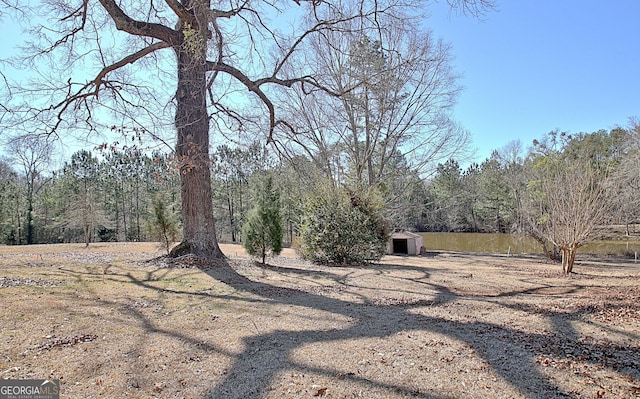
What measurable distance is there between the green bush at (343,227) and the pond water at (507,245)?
12.8 m

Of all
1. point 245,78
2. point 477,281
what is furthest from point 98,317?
point 477,281

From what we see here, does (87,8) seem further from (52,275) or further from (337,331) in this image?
(337,331)

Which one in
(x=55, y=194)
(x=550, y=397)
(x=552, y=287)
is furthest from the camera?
(x=55, y=194)

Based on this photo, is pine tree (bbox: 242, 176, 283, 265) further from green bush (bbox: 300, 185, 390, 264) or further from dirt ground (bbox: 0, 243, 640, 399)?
dirt ground (bbox: 0, 243, 640, 399)

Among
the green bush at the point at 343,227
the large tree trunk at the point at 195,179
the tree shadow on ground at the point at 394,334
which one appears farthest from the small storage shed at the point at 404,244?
the tree shadow on ground at the point at 394,334

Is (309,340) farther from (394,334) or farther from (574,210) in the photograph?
(574,210)

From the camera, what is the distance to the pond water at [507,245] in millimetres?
21422

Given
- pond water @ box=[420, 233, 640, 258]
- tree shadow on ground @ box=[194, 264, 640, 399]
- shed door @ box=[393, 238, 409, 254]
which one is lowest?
pond water @ box=[420, 233, 640, 258]

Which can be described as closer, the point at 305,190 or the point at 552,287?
the point at 552,287

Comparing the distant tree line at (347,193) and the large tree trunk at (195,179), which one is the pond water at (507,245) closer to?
the distant tree line at (347,193)

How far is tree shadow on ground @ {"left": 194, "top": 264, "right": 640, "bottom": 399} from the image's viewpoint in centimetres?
248

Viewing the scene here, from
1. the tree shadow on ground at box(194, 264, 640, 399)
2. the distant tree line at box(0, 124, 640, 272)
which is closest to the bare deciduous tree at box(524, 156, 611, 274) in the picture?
the distant tree line at box(0, 124, 640, 272)

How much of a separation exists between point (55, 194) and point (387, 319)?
35101mm

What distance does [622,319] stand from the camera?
4062mm
